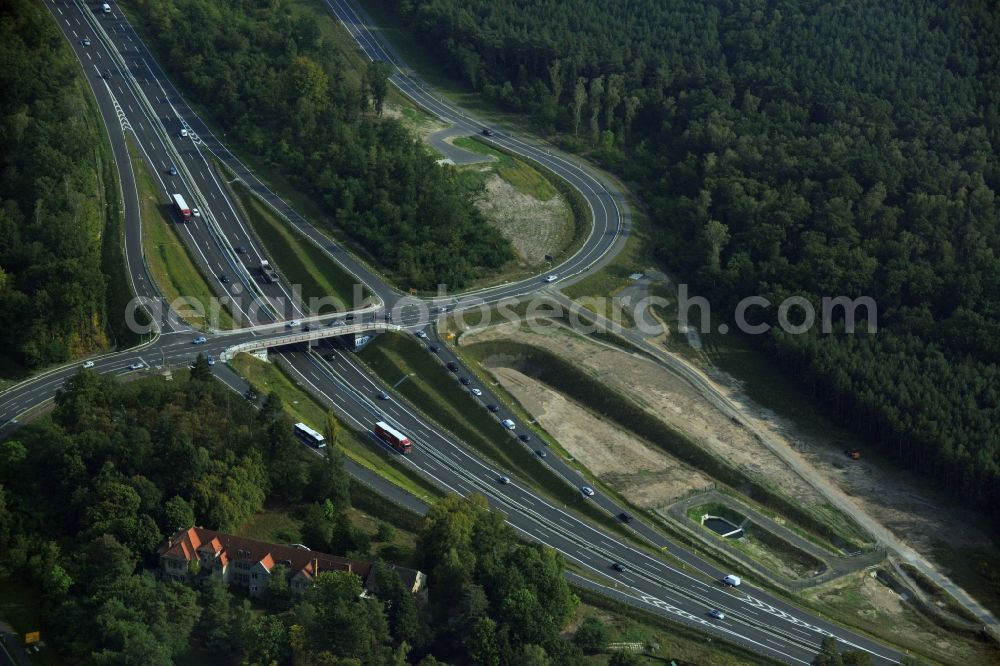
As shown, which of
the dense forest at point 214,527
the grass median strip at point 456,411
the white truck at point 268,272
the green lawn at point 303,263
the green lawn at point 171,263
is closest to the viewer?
the dense forest at point 214,527

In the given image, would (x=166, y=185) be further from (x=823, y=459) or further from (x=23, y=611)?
(x=823, y=459)

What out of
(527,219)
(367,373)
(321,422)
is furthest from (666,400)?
(527,219)

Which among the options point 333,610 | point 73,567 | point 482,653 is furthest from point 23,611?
point 482,653

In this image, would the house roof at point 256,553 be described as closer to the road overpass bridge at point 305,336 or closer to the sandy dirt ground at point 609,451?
the road overpass bridge at point 305,336

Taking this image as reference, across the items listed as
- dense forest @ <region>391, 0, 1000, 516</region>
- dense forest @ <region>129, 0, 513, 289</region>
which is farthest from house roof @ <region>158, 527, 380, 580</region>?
dense forest @ <region>391, 0, 1000, 516</region>

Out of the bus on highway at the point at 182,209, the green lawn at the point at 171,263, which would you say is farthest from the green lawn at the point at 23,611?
the bus on highway at the point at 182,209
